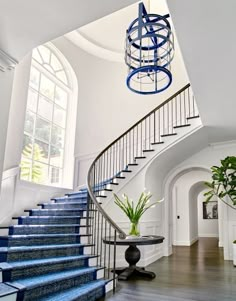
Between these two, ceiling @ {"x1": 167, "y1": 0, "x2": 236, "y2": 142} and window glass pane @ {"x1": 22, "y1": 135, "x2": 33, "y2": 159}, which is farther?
window glass pane @ {"x1": 22, "y1": 135, "x2": 33, "y2": 159}

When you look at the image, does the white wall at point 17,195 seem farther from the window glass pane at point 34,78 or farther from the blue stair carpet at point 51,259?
the window glass pane at point 34,78

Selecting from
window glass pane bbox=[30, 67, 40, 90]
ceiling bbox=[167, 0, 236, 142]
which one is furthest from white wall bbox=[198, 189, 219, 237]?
window glass pane bbox=[30, 67, 40, 90]

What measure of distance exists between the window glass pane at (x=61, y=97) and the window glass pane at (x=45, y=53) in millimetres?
818

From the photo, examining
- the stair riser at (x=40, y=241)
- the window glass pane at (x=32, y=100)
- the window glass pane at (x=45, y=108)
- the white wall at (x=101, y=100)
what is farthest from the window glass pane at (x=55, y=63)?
the stair riser at (x=40, y=241)

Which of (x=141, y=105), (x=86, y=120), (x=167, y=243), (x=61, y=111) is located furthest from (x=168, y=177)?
(x=61, y=111)

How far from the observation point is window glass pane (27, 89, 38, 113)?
20.4 ft

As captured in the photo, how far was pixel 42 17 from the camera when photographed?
7.93 ft

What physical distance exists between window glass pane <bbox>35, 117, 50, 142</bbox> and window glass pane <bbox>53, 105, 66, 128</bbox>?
0.39 metres

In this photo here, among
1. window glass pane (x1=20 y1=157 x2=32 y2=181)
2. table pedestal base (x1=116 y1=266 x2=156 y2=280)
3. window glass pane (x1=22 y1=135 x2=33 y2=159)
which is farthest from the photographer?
window glass pane (x1=22 y1=135 x2=33 y2=159)

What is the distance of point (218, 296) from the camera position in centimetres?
331

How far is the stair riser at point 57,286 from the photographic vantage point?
8.72 ft

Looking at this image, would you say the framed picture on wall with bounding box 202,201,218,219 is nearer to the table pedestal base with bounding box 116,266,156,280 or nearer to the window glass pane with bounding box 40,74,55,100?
the table pedestal base with bounding box 116,266,156,280

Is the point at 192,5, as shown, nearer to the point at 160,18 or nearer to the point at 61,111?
the point at 160,18

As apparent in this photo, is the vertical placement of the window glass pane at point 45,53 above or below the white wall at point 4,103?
above
